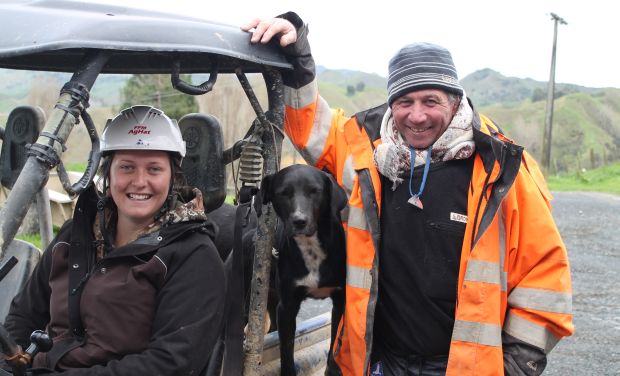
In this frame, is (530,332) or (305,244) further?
(305,244)

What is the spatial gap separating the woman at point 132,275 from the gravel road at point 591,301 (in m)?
4.73

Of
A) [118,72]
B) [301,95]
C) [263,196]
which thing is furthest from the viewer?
[118,72]

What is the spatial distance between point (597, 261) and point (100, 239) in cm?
1015

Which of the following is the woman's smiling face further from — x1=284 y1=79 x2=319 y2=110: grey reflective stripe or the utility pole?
the utility pole

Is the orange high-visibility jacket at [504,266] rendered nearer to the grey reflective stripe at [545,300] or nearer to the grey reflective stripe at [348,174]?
the grey reflective stripe at [545,300]

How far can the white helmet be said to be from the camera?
252cm

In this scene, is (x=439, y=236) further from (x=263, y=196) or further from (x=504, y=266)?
(x=263, y=196)

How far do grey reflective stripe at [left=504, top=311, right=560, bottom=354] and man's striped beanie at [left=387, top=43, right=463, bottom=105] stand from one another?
919 mm

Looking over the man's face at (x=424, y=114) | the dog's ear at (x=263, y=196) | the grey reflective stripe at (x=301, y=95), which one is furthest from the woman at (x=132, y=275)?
the man's face at (x=424, y=114)

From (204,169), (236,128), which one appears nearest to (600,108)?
(236,128)

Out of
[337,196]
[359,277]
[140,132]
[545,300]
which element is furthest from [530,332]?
[140,132]

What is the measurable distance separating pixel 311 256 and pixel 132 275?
137cm

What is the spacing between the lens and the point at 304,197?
11.3 ft

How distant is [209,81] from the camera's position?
256 cm
